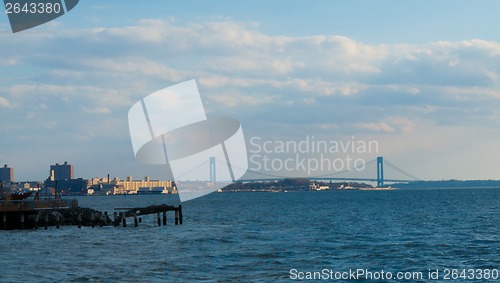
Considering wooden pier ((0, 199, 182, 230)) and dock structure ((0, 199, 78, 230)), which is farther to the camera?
wooden pier ((0, 199, 182, 230))

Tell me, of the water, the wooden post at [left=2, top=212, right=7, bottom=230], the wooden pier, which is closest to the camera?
the water

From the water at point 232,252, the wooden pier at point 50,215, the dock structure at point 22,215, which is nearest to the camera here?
the water at point 232,252

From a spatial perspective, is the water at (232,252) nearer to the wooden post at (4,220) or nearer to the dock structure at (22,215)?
the wooden post at (4,220)

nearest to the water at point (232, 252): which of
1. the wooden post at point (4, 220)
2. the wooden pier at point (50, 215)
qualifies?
the wooden post at point (4, 220)

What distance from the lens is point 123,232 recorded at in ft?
200

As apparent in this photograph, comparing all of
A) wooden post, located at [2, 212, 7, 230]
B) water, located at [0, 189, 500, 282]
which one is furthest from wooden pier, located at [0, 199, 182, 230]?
water, located at [0, 189, 500, 282]

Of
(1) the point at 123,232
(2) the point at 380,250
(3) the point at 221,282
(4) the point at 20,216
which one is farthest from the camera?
(4) the point at 20,216

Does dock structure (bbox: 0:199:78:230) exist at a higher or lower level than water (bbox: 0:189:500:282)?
higher

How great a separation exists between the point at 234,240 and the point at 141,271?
17.2 metres

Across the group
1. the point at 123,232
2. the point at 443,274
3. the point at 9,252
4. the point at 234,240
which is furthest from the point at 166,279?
the point at 123,232

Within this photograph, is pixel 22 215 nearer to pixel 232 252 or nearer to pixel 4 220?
pixel 4 220

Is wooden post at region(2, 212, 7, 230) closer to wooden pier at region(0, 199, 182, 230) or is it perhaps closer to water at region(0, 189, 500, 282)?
wooden pier at region(0, 199, 182, 230)

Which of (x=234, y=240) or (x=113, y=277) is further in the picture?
(x=234, y=240)

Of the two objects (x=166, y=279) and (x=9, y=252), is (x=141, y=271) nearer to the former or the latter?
(x=166, y=279)
